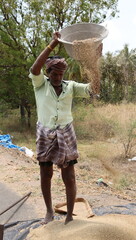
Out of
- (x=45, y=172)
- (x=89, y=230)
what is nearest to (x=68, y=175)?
(x=45, y=172)

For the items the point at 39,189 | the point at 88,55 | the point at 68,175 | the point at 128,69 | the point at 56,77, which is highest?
the point at 88,55

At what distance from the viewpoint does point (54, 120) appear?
206cm

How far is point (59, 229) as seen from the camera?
2.09 m

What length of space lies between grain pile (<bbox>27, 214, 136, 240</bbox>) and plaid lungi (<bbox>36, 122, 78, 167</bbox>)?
494 mm

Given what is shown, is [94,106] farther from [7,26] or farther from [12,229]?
[12,229]

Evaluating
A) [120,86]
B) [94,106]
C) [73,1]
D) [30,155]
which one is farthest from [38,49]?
[120,86]

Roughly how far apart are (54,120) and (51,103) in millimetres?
136

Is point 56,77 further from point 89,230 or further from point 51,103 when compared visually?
point 89,230

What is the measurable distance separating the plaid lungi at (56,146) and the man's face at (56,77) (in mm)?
346

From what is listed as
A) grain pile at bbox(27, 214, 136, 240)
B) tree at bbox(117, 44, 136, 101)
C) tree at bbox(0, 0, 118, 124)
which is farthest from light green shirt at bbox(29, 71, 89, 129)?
tree at bbox(117, 44, 136, 101)

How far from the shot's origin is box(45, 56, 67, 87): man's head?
6.71 ft

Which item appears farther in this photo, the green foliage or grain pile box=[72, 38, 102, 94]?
the green foliage

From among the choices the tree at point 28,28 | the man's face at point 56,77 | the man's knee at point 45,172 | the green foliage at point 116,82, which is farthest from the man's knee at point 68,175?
the green foliage at point 116,82

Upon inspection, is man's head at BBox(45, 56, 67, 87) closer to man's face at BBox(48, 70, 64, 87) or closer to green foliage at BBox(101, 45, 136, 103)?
man's face at BBox(48, 70, 64, 87)
